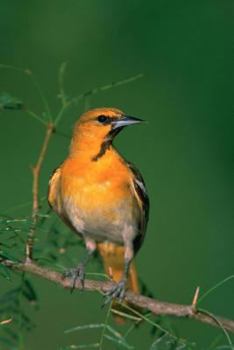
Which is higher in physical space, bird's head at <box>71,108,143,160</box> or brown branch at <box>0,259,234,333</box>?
bird's head at <box>71,108,143,160</box>

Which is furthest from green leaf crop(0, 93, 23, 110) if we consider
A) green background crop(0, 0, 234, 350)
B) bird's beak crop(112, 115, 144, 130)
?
green background crop(0, 0, 234, 350)

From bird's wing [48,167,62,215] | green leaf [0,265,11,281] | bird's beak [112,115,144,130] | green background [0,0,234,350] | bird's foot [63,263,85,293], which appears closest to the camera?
green leaf [0,265,11,281]

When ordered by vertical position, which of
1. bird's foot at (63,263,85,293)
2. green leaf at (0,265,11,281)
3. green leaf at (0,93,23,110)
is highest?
green leaf at (0,93,23,110)

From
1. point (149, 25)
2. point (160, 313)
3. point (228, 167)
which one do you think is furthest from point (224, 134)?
point (160, 313)

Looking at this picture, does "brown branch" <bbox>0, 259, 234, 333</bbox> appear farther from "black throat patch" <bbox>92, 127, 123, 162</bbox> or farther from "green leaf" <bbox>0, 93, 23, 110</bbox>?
"black throat patch" <bbox>92, 127, 123, 162</bbox>

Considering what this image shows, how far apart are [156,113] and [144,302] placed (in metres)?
5.14

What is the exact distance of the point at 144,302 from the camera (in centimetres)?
269

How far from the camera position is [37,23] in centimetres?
827

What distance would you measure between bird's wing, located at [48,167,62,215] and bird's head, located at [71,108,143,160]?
14 centimetres

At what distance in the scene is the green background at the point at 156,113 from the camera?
576 cm

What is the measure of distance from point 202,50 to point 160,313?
5.39 meters

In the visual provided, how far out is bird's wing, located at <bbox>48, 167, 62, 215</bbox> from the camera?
12.3ft

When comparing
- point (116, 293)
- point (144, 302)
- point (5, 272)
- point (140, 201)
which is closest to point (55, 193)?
point (140, 201)

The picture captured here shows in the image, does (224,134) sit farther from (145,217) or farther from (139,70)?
(145,217)
